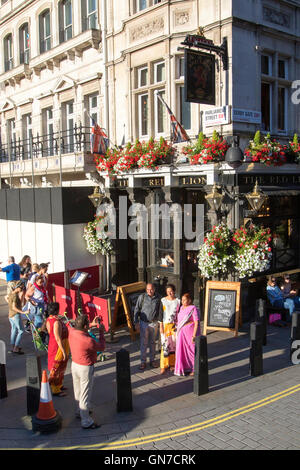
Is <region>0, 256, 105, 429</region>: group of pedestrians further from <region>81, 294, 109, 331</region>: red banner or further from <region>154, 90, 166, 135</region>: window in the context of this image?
<region>154, 90, 166, 135</region>: window

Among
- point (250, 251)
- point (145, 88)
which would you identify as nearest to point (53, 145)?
point (145, 88)

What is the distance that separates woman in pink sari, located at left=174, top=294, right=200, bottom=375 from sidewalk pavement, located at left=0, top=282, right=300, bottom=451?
319 millimetres

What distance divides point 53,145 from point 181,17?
7.59 metres

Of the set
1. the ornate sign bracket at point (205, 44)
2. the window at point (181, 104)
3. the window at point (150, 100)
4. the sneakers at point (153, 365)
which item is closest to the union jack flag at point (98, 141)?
the window at point (150, 100)

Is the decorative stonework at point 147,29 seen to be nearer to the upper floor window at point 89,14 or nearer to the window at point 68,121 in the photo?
the upper floor window at point 89,14

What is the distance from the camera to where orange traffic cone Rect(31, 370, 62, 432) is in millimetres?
6485

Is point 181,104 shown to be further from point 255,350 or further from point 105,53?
point 255,350

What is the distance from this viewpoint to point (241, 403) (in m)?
7.32

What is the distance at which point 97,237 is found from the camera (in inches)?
558

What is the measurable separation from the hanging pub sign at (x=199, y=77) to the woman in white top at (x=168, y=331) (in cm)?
490

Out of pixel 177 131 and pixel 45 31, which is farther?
pixel 45 31

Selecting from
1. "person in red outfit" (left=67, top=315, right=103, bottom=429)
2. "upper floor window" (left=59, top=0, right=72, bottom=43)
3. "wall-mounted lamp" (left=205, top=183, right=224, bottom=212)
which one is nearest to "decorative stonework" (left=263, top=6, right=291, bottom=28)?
"wall-mounted lamp" (left=205, top=183, right=224, bottom=212)
